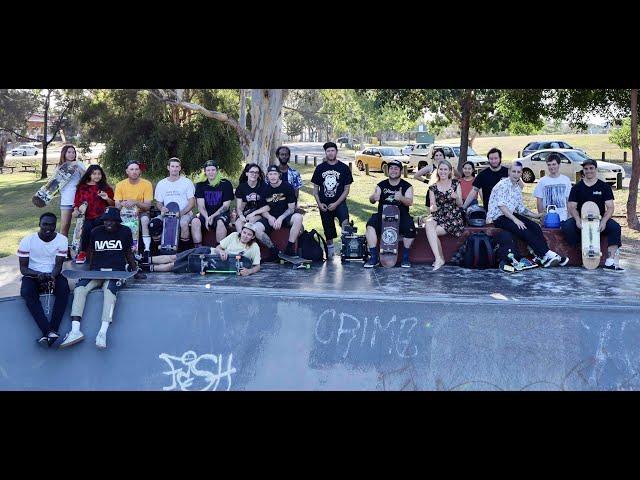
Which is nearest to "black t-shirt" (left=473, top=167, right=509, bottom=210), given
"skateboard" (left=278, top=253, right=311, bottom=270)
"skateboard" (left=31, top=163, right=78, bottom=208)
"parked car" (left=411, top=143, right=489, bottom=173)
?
"skateboard" (left=278, top=253, right=311, bottom=270)

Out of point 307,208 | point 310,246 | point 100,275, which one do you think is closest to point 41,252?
point 100,275

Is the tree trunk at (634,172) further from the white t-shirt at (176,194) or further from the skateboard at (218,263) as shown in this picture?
the white t-shirt at (176,194)

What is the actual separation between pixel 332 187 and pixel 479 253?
2279mm

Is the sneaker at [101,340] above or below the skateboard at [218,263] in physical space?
below

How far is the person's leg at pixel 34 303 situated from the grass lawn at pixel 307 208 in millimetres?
6722

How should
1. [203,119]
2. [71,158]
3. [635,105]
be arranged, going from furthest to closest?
[203,119] → [635,105] → [71,158]

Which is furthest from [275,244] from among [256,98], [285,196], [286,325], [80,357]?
[256,98]

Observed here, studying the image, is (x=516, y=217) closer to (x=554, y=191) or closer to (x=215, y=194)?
(x=554, y=191)

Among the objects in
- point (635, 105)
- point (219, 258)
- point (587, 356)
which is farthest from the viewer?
point (635, 105)

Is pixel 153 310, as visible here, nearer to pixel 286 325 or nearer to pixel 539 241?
pixel 286 325

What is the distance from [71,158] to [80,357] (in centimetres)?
324

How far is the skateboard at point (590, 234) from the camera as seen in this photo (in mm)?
9195

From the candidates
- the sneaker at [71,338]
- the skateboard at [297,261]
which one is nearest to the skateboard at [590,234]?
the skateboard at [297,261]

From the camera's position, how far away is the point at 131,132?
23.6 metres
